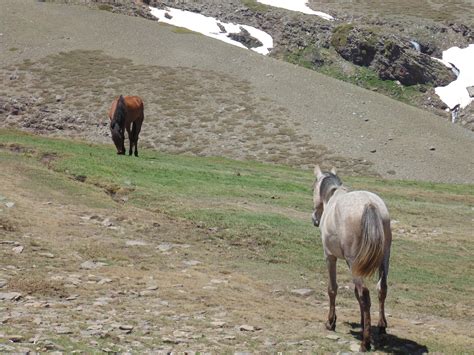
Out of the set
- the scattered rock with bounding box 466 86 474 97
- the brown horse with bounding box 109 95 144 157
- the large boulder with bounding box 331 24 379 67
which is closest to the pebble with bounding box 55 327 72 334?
the brown horse with bounding box 109 95 144 157

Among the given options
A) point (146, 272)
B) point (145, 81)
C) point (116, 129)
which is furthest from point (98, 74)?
point (146, 272)

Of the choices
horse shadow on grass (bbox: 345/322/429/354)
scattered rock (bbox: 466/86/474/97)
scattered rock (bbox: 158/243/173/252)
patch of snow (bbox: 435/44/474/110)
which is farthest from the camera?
patch of snow (bbox: 435/44/474/110)

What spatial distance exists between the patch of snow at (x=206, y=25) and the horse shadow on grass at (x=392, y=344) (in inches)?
3622

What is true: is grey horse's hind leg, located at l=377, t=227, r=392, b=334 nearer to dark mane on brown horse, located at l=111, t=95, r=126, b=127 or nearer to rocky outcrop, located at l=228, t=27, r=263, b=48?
dark mane on brown horse, located at l=111, t=95, r=126, b=127

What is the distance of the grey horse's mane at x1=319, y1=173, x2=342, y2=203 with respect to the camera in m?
11.6

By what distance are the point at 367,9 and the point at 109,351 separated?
124 meters

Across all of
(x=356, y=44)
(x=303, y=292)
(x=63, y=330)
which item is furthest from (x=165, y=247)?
(x=356, y=44)

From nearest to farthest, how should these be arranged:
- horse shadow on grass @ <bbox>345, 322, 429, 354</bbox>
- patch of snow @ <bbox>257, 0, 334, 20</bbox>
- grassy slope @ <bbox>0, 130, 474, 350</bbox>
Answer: horse shadow on grass @ <bbox>345, 322, 429, 354</bbox>
grassy slope @ <bbox>0, 130, 474, 350</bbox>
patch of snow @ <bbox>257, 0, 334, 20</bbox>

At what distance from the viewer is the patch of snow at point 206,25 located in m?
102

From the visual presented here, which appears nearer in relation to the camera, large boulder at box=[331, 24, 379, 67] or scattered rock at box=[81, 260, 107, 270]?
scattered rock at box=[81, 260, 107, 270]

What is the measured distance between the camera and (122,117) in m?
34.2

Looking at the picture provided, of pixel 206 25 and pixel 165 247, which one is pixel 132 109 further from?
pixel 206 25

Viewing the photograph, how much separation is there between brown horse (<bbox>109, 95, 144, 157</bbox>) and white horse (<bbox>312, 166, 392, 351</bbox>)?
78.3ft

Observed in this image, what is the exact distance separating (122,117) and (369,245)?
83.9 feet
